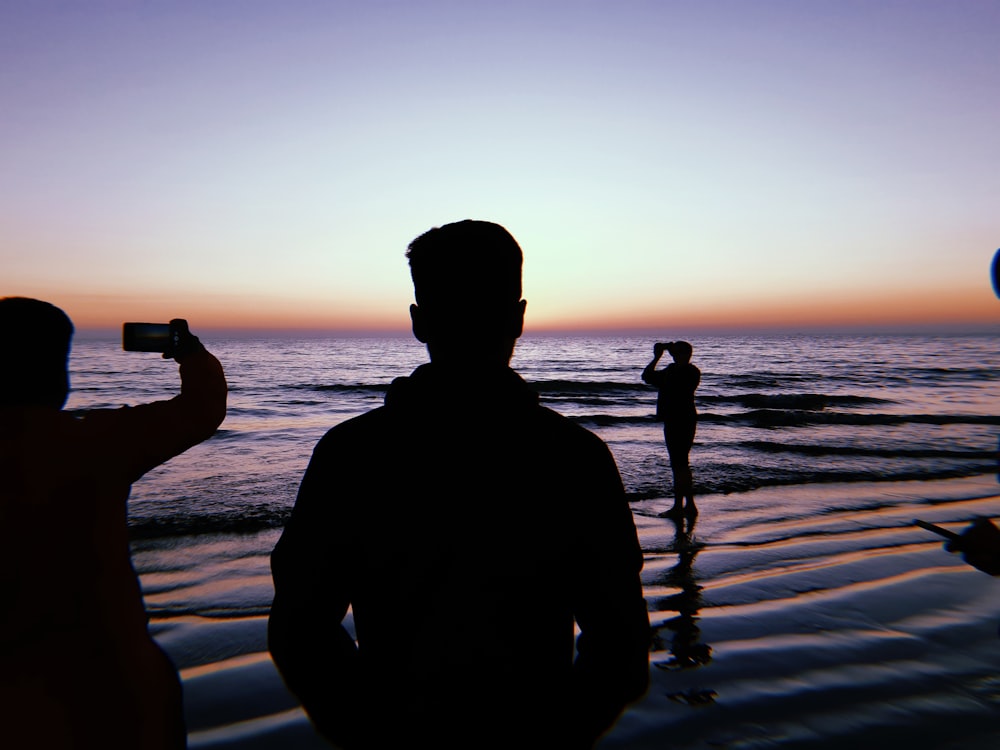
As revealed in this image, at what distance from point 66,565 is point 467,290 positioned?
121cm

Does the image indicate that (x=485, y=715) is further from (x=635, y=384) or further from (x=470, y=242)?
(x=635, y=384)

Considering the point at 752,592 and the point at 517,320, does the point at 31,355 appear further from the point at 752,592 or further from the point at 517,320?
the point at 752,592

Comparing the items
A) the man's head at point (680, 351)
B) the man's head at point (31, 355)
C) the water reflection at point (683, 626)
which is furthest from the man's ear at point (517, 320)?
the man's head at point (680, 351)

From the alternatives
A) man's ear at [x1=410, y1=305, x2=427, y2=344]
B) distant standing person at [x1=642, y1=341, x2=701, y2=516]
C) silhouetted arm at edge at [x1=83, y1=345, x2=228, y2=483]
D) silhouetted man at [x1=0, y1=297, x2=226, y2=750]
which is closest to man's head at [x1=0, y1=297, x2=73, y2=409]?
silhouetted man at [x1=0, y1=297, x2=226, y2=750]

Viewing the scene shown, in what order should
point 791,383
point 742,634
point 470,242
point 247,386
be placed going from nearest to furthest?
point 470,242 → point 742,634 → point 247,386 → point 791,383

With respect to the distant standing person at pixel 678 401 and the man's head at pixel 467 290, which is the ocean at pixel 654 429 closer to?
the man's head at pixel 467 290

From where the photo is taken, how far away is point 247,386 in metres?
34.1

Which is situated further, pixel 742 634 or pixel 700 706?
pixel 742 634

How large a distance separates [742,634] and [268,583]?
15.9 feet

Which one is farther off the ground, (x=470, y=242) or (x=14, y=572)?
(x=470, y=242)

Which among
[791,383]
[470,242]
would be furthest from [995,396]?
[470,242]

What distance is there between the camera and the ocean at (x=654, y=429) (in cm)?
1118

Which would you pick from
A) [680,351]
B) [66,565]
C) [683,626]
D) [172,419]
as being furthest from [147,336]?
[680,351]

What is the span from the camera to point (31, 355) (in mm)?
1489
